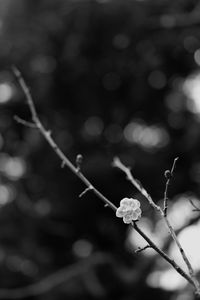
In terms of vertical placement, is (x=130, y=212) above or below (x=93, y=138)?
above

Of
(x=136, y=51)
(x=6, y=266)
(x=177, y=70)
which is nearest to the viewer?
(x=136, y=51)

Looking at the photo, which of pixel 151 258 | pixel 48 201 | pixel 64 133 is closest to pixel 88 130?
pixel 64 133

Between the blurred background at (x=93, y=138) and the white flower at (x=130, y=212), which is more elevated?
the white flower at (x=130, y=212)

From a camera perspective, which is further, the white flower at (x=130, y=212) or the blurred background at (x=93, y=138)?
the blurred background at (x=93, y=138)

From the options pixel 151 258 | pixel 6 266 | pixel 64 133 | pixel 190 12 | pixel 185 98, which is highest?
pixel 190 12

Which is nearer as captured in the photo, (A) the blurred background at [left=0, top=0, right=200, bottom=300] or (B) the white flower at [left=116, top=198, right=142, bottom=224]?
(B) the white flower at [left=116, top=198, right=142, bottom=224]

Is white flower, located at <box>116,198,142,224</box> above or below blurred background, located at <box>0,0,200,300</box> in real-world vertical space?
above

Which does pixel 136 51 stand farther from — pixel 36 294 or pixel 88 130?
pixel 36 294

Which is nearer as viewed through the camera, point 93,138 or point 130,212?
point 130,212
